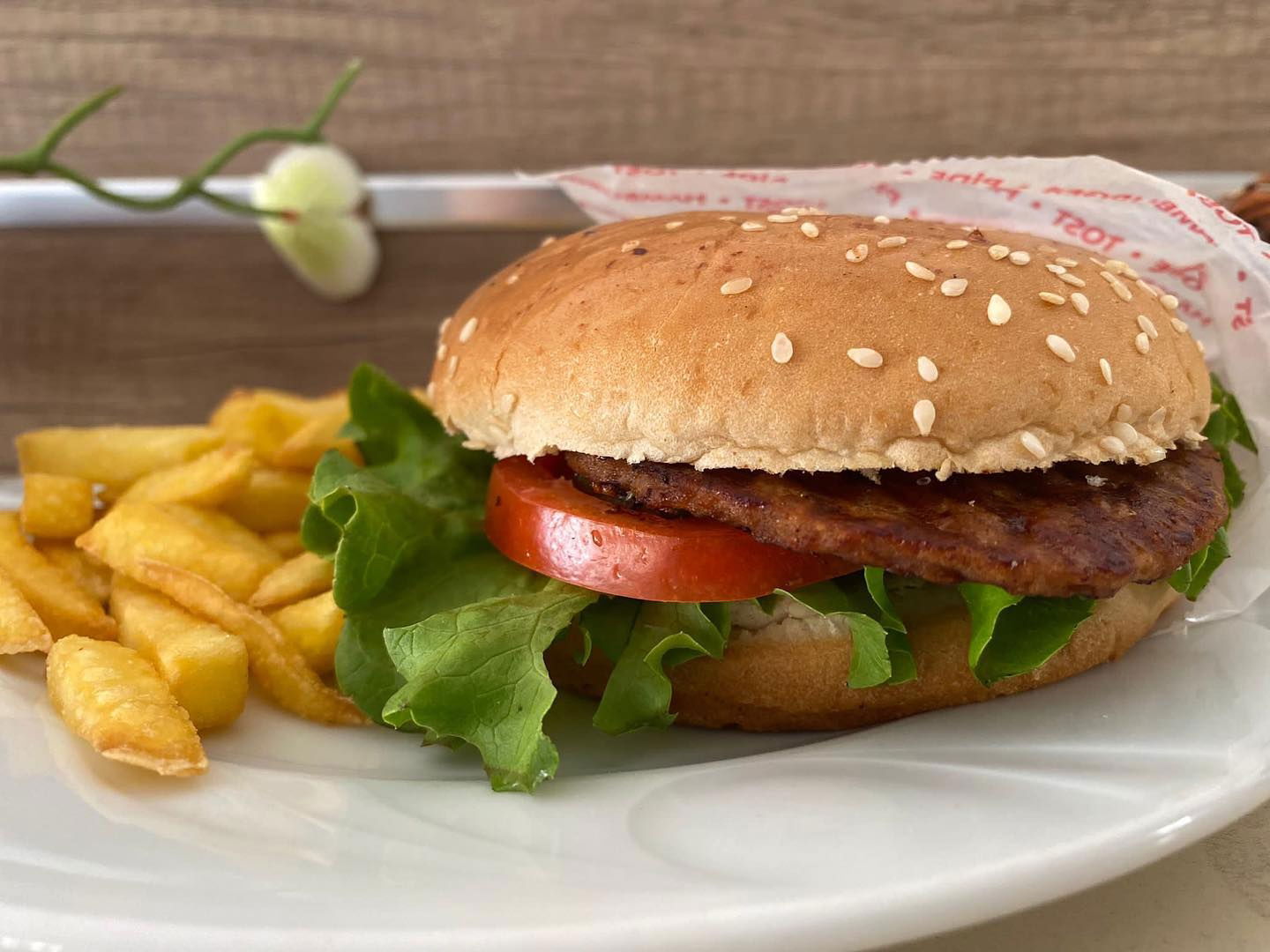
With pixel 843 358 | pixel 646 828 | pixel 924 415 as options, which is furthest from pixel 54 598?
pixel 924 415

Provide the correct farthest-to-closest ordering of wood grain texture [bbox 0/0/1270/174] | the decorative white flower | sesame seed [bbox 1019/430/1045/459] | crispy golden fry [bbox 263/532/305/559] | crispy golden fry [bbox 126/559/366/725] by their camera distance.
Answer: the decorative white flower → wood grain texture [bbox 0/0/1270/174] → crispy golden fry [bbox 263/532/305/559] → crispy golden fry [bbox 126/559/366/725] → sesame seed [bbox 1019/430/1045/459]

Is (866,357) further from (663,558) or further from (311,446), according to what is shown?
Answer: (311,446)

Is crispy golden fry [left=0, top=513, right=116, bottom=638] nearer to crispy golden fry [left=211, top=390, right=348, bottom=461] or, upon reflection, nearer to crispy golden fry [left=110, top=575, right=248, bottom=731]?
crispy golden fry [left=110, top=575, right=248, bottom=731]

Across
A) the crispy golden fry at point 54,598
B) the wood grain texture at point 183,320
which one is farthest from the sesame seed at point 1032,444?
the wood grain texture at point 183,320

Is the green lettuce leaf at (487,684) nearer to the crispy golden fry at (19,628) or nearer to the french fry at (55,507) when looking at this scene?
the crispy golden fry at (19,628)

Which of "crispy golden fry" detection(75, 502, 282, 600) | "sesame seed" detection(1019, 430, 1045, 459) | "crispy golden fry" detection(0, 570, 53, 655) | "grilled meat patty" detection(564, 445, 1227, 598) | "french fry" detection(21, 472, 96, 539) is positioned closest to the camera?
"grilled meat patty" detection(564, 445, 1227, 598)

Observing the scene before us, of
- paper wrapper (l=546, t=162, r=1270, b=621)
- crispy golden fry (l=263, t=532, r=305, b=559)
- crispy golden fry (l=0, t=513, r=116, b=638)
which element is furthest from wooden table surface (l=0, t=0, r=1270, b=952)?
crispy golden fry (l=0, t=513, r=116, b=638)

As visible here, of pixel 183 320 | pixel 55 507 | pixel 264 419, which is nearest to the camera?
pixel 55 507

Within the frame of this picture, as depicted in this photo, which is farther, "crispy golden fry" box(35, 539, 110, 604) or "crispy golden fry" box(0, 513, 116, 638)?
"crispy golden fry" box(35, 539, 110, 604)
